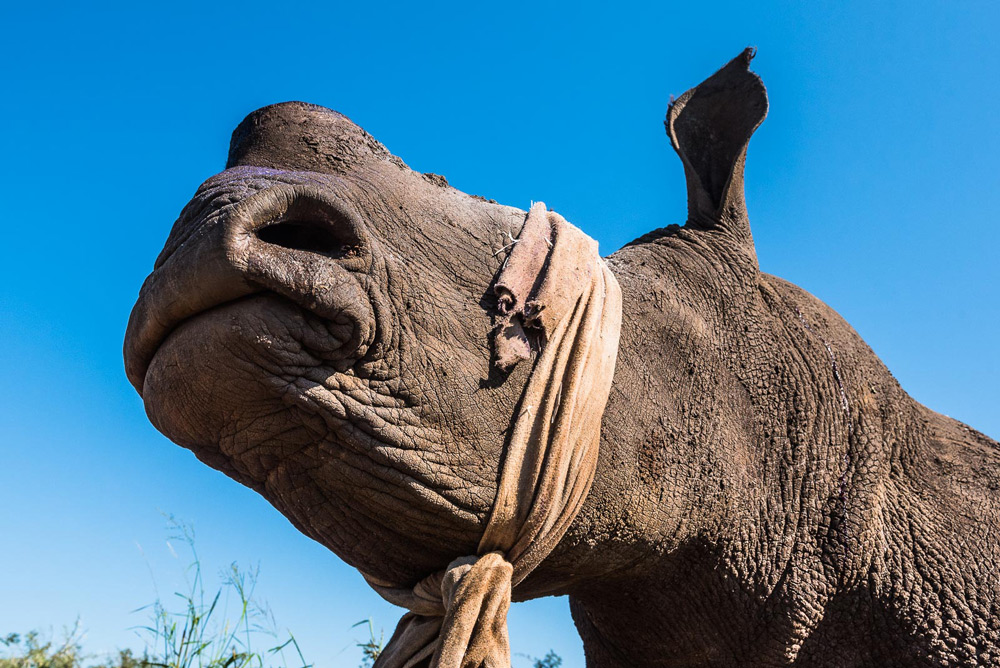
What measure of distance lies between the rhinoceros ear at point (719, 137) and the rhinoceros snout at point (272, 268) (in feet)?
5.34

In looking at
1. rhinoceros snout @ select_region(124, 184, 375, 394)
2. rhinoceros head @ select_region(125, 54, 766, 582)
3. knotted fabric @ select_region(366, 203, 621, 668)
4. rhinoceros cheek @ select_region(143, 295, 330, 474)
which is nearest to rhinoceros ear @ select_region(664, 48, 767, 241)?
knotted fabric @ select_region(366, 203, 621, 668)

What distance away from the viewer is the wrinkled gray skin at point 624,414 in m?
2.14

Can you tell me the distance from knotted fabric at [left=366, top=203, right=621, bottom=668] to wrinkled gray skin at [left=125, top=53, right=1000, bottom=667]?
55mm

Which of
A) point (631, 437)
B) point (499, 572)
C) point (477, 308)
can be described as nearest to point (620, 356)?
point (631, 437)

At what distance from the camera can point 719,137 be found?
348 cm

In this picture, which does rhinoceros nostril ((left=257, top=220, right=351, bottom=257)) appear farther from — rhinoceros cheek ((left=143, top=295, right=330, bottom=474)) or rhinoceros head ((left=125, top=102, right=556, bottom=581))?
rhinoceros cheek ((left=143, top=295, right=330, bottom=474))

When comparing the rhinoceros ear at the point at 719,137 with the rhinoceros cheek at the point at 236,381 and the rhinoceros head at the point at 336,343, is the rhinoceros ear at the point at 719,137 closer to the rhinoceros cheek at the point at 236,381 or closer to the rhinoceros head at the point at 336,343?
the rhinoceros head at the point at 336,343

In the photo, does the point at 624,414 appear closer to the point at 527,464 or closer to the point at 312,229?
the point at 527,464

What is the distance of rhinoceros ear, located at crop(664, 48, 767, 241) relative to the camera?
338 cm

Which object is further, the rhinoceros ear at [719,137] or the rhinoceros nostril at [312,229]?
the rhinoceros ear at [719,137]

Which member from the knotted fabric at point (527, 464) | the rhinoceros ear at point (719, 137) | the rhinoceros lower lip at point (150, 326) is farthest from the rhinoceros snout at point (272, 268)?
the rhinoceros ear at point (719, 137)

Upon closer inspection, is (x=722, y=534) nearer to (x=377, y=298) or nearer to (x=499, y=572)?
(x=499, y=572)

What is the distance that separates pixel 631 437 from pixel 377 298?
0.86 meters

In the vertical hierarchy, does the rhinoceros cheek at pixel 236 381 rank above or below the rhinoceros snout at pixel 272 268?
below
